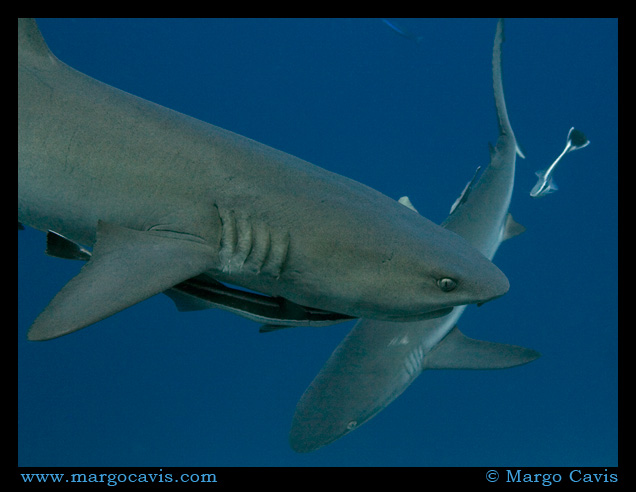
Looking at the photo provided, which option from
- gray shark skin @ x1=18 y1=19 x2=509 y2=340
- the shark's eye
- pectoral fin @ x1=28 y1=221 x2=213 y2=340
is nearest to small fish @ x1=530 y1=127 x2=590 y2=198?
gray shark skin @ x1=18 y1=19 x2=509 y2=340

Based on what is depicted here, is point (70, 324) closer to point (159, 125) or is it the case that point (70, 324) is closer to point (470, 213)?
point (159, 125)

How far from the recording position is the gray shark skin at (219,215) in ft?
6.40

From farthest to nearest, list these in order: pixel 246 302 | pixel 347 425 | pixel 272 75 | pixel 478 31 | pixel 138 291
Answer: pixel 478 31 < pixel 272 75 < pixel 347 425 < pixel 246 302 < pixel 138 291

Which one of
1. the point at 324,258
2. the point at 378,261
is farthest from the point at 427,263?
the point at 324,258

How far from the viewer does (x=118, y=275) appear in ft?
5.58

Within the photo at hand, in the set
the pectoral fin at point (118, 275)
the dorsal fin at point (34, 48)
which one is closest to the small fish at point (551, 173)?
the pectoral fin at point (118, 275)

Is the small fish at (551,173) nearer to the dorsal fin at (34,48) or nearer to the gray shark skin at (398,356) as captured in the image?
the gray shark skin at (398,356)

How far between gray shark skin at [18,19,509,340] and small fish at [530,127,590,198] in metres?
4.79

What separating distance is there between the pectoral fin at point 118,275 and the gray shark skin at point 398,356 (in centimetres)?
213

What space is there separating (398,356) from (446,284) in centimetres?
204

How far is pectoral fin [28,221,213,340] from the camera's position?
61.4 inches

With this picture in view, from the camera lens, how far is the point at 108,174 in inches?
81.1

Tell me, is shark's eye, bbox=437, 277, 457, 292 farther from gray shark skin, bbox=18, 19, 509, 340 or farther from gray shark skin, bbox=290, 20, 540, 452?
gray shark skin, bbox=290, 20, 540, 452

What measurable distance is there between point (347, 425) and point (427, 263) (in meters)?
2.04
